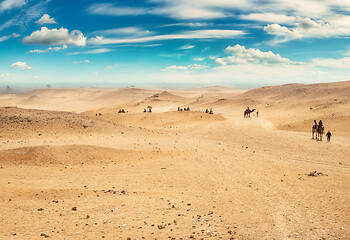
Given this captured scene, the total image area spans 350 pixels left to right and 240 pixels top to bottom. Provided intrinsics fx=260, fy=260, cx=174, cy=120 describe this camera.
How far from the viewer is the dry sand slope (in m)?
8.54

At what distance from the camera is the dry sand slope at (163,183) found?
854 centimetres

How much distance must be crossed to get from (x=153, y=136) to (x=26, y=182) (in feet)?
44.9

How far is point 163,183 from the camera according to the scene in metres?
13.7

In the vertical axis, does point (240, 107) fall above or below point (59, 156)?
above

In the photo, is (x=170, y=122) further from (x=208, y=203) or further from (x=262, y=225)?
(x=262, y=225)

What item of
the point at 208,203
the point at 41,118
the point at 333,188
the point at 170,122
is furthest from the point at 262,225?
the point at 170,122

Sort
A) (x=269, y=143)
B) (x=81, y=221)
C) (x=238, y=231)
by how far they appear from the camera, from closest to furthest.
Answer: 1. (x=238, y=231)
2. (x=81, y=221)
3. (x=269, y=143)

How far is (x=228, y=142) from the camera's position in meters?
25.2

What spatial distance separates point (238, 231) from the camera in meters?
8.20

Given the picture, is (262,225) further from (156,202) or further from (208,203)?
(156,202)

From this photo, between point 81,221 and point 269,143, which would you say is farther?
point 269,143

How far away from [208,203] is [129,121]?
2821 cm

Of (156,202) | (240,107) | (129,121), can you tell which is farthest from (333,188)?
(240,107)

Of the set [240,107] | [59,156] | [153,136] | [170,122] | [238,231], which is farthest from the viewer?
[240,107]
